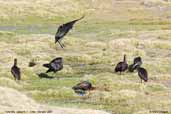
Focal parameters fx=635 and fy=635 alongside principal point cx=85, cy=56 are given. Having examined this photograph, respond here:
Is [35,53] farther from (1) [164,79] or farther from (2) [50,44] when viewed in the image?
(1) [164,79]

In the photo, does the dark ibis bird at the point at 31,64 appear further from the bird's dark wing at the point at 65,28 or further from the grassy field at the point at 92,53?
the bird's dark wing at the point at 65,28

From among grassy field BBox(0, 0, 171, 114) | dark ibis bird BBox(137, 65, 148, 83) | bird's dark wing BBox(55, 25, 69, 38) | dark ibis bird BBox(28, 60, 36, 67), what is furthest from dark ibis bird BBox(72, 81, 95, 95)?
dark ibis bird BBox(28, 60, 36, 67)

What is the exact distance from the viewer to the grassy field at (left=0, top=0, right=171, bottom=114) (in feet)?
87.9

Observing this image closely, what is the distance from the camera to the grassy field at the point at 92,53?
87.9 feet

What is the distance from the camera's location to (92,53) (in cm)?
4225

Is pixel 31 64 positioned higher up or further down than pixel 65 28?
further down

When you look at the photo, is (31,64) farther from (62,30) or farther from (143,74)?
(143,74)

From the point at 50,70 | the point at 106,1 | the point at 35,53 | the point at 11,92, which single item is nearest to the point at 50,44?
the point at 35,53

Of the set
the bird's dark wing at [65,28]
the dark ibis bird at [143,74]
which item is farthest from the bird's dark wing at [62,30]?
the dark ibis bird at [143,74]

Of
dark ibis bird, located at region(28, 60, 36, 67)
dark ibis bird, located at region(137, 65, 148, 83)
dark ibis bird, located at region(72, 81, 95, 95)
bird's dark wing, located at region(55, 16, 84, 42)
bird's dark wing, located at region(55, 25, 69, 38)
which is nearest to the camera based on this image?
dark ibis bird, located at region(72, 81, 95, 95)

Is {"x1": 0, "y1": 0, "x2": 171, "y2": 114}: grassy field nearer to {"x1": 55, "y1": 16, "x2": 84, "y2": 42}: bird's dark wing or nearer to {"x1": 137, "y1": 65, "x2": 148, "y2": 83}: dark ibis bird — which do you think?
{"x1": 137, "y1": 65, "x2": 148, "y2": 83}: dark ibis bird

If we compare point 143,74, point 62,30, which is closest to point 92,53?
point 62,30

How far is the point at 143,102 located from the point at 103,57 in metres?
14.4

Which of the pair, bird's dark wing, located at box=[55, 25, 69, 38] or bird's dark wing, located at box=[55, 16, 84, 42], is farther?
bird's dark wing, located at box=[55, 25, 69, 38]
